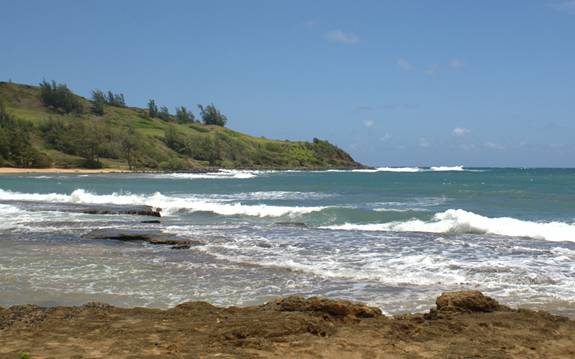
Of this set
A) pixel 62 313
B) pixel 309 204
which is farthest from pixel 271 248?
pixel 309 204

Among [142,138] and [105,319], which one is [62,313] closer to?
[105,319]

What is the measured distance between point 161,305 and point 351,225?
15614 mm

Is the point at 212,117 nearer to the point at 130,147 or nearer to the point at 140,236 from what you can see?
the point at 130,147

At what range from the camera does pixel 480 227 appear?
70.5 ft

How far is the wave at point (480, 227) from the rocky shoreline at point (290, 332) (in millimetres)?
13240

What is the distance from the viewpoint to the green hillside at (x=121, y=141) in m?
100

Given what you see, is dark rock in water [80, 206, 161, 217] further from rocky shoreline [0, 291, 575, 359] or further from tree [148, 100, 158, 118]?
tree [148, 100, 158, 118]

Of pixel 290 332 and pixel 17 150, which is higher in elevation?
pixel 17 150

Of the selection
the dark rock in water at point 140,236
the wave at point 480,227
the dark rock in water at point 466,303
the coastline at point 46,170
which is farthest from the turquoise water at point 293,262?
the coastline at point 46,170

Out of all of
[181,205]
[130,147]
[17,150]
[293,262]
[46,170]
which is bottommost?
[293,262]

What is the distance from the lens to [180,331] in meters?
7.05

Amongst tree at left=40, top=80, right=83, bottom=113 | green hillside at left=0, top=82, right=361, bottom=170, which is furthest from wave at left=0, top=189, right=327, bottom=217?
tree at left=40, top=80, right=83, bottom=113

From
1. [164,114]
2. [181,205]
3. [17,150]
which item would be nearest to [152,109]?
[164,114]

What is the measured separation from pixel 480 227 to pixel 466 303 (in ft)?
46.9
